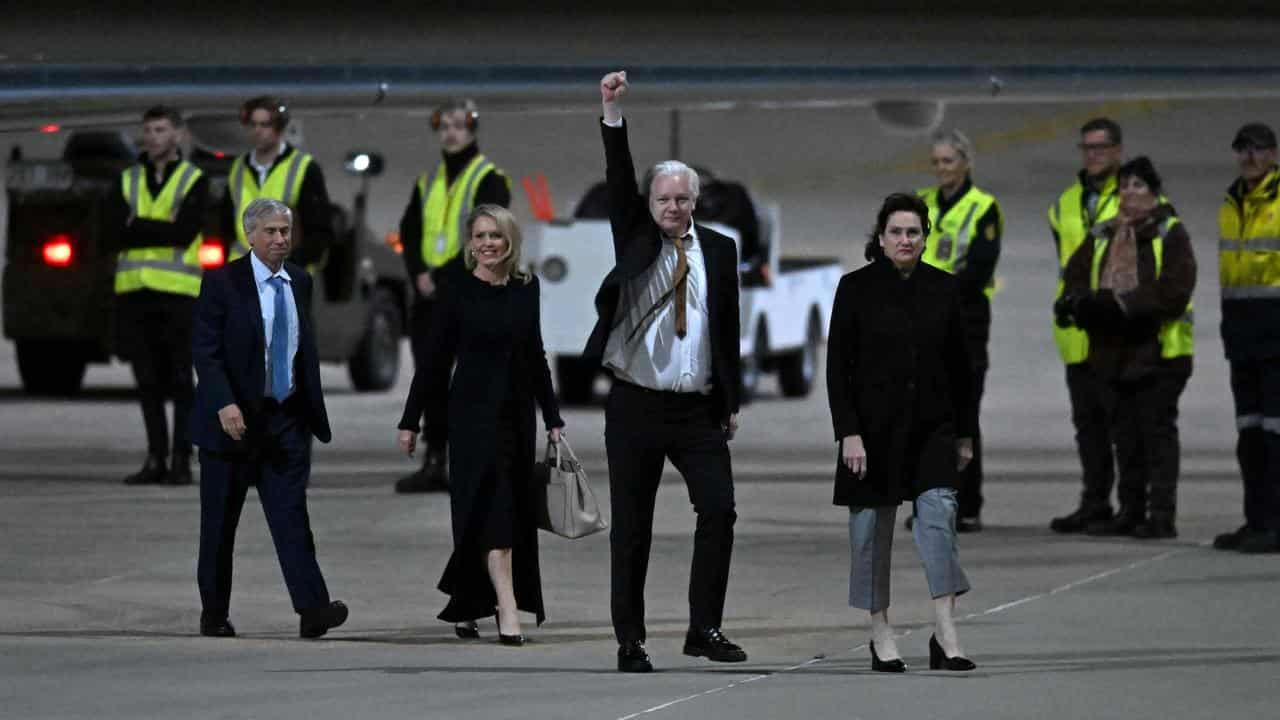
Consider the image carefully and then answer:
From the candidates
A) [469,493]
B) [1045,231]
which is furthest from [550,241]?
[1045,231]

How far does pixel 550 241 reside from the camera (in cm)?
2072

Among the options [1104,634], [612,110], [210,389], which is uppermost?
[612,110]

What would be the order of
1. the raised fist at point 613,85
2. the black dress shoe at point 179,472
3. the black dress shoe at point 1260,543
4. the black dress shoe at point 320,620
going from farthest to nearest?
the black dress shoe at point 179,472 < the black dress shoe at point 1260,543 < the black dress shoe at point 320,620 < the raised fist at point 613,85

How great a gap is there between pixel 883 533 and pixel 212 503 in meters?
2.48

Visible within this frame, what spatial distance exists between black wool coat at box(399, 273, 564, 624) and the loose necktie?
0.84 meters

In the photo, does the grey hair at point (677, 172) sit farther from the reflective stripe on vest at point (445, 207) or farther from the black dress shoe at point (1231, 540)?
the reflective stripe on vest at point (445, 207)

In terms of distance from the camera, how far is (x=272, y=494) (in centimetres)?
956

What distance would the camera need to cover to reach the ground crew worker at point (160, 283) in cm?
1423

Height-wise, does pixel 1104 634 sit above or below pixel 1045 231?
below

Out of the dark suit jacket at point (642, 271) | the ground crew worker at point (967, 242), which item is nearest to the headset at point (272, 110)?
the ground crew worker at point (967, 242)

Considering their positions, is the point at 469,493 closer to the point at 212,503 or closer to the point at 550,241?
the point at 212,503

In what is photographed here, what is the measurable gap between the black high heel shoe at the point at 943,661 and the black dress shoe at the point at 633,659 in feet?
3.10

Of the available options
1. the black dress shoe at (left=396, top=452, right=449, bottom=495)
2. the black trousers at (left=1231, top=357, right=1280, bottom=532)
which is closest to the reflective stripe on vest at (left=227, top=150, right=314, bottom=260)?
the black dress shoe at (left=396, top=452, right=449, bottom=495)

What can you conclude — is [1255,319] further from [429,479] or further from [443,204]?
[429,479]
